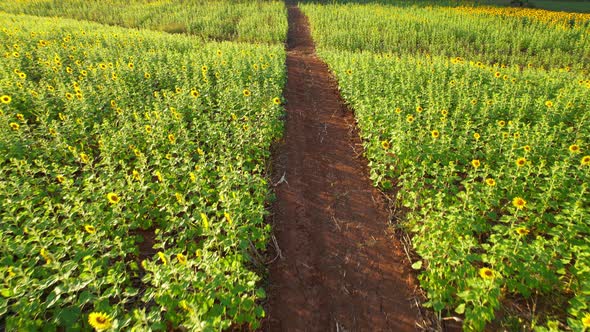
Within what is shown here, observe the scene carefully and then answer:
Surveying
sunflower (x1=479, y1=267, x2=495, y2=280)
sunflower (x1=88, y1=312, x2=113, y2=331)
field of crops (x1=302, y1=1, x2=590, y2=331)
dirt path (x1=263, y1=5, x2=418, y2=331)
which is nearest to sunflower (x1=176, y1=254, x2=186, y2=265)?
sunflower (x1=88, y1=312, x2=113, y2=331)

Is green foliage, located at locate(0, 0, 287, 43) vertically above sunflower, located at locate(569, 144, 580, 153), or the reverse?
green foliage, located at locate(0, 0, 287, 43)

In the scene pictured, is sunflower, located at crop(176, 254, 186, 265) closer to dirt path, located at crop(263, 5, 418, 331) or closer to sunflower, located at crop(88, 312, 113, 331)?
sunflower, located at crop(88, 312, 113, 331)

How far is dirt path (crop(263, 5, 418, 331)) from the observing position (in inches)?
147

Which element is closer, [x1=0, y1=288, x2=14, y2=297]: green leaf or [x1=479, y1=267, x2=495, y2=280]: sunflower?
[x1=0, y1=288, x2=14, y2=297]: green leaf

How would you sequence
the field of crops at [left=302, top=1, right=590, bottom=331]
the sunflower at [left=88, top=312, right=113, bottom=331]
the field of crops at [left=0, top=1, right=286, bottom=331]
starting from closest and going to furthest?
the sunflower at [left=88, top=312, right=113, bottom=331] → the field of crops at [left=0, top=1, right=286, bottom=331] → the field of crops at [left=302, top=1, right=590, bottom=331]

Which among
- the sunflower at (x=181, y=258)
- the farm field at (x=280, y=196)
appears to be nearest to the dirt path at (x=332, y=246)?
the farm field at (x=280, y=196)

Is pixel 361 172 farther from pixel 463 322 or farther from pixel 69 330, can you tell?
pixel 69 330

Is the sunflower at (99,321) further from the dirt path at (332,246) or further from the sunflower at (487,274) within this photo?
the sunflower at (487,274)

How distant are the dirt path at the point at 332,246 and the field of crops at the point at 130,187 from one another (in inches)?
17.5

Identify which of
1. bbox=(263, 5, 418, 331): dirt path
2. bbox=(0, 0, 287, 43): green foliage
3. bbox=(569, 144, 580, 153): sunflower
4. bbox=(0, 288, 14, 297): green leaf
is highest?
bbox=(0, 0, 287, 43): green foliage

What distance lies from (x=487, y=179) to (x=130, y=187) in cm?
525

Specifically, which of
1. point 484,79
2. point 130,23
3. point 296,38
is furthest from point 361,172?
point 130,23

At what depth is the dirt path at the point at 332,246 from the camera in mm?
3723

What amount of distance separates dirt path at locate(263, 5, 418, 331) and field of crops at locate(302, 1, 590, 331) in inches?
15.6
